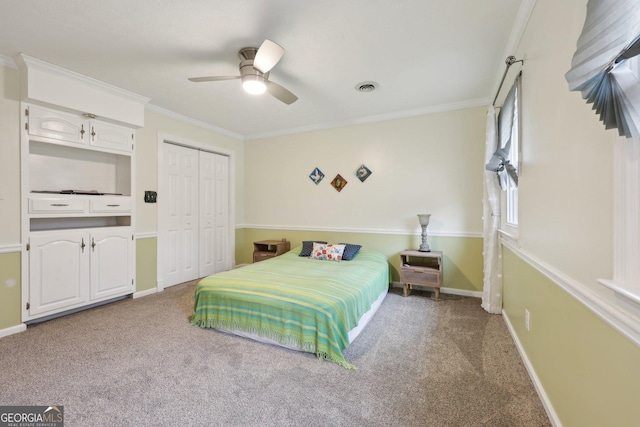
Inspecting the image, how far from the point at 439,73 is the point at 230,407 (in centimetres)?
332

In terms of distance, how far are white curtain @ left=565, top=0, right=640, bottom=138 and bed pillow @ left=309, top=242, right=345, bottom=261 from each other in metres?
2.99

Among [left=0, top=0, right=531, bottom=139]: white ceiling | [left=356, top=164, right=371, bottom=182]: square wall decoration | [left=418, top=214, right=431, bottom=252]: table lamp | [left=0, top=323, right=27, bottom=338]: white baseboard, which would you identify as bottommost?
[left=0, top=323, right=27, bottom=338]: white baseboard

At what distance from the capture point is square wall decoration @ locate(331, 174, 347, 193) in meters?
4.23

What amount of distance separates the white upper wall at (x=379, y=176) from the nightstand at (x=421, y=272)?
429mm

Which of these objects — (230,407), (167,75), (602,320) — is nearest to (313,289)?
(230,407)

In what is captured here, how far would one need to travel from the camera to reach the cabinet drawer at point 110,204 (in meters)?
3.04

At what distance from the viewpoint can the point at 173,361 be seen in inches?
80.5

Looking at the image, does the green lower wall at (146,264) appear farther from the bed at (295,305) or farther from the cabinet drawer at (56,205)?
the bed at (295,305)

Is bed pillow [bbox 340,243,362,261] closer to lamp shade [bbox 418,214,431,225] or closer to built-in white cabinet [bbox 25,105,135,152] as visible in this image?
lamp shade [bbox 418,214,431,225]

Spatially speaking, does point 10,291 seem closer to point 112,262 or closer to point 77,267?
point 77,267

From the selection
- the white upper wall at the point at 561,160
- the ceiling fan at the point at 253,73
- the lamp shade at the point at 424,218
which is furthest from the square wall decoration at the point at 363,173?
the white upper wall at the point at 561,160

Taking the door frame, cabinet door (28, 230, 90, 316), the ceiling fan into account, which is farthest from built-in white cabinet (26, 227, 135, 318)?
the ceiling fan

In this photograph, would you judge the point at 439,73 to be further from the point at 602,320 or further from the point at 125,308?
the point at 125,308

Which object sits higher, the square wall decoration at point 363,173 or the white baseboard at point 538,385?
the square wall decoration at point 363,173
